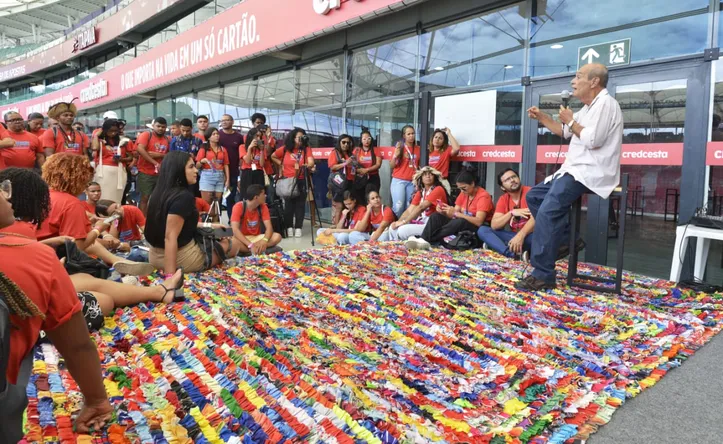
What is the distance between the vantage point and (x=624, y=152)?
501 centimetres

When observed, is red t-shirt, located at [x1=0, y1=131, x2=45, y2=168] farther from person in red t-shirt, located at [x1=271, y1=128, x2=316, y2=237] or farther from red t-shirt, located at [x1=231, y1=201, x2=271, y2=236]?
person in red t-shirt, located at [x1=271, y1=128, x2=316, y2=237]

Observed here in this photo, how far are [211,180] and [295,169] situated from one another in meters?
1.29

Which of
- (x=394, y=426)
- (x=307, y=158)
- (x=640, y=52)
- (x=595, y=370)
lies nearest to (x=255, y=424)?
(x=394, y=426)

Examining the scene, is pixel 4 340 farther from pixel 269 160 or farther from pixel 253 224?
pixel 269 160

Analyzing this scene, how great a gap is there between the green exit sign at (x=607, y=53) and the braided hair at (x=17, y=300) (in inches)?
212

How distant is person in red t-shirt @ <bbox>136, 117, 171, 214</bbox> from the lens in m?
7.35

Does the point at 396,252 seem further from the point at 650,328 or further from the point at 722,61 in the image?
the point at 722,61

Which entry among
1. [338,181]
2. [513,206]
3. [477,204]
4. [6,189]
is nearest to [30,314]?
[6,189]

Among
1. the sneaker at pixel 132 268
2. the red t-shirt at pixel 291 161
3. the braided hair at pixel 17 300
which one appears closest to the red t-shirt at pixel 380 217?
the red t-shirt at pixel 291 161

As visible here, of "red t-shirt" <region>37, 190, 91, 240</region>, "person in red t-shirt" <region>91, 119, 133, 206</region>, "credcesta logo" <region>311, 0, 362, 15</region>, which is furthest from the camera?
"credcesta logo" <region>311, 0, 362, 15</region>

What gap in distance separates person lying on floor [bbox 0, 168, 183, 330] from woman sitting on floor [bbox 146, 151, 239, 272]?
2.15 ft

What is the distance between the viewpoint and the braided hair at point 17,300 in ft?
4.02

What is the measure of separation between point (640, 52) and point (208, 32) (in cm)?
882

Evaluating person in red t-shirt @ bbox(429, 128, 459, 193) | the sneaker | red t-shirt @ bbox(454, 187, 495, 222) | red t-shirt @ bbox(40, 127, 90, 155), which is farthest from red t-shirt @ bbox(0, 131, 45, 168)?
red t-shirt @ bbox(454, 187, 495, 222)
